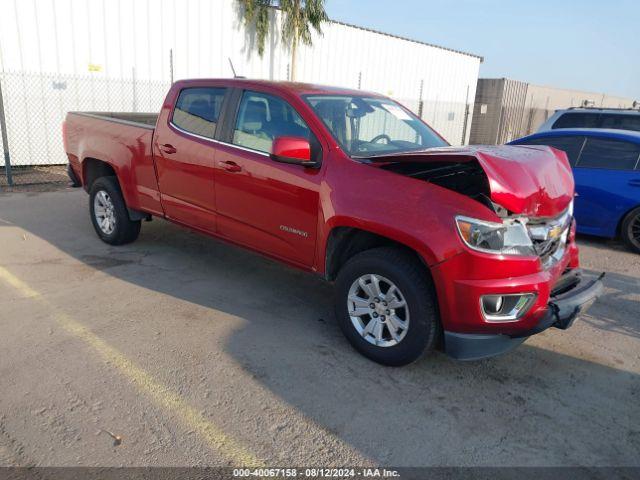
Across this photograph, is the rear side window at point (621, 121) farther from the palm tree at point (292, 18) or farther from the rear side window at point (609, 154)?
the palm tree at point (292, 18)

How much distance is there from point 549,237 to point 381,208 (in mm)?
1157

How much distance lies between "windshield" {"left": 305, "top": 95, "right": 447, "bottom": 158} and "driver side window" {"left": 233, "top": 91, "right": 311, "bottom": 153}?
0.19 meters

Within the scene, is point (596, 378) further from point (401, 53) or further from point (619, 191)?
point (401, 53)

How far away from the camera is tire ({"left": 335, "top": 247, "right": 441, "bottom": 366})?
3326 millimetres

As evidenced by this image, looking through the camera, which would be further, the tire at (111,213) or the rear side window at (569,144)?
the rear side window at (569,144)

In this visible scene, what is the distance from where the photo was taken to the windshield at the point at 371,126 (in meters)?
4.05

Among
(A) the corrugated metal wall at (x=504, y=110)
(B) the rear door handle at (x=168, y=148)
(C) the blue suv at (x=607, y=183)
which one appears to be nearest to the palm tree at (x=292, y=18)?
(A) the corrugated metal wall at (x=504, y=110)

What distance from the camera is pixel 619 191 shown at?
6.80 metres

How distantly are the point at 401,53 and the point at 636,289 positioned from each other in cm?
1572

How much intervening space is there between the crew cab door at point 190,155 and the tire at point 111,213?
836 millimetres

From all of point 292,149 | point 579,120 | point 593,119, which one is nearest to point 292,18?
point 579,120

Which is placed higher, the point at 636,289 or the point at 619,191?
the point at 619,191

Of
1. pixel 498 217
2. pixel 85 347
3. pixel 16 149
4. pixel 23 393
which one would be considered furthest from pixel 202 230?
pixel 16 149

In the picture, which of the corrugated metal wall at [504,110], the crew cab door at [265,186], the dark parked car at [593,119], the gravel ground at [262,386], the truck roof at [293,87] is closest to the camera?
the gravel ground at [262,386]
